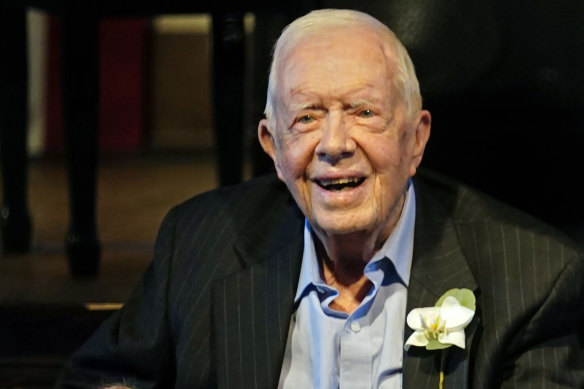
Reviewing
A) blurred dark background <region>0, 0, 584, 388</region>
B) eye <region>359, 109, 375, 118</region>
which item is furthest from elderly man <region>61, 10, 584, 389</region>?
blurred dark background <region>0, 0, 584, 388</region>

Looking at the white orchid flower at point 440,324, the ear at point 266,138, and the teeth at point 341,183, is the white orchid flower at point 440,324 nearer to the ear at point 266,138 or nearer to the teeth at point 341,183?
the teeth at point 341,183

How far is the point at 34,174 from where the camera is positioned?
5.64 meters

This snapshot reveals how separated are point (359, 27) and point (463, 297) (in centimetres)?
47

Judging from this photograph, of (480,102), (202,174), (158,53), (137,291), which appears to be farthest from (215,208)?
(158,53)

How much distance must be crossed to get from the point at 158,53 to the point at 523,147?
4057 mm

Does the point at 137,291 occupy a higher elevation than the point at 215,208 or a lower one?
lower

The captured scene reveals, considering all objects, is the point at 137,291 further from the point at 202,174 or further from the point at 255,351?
the point at 202,174

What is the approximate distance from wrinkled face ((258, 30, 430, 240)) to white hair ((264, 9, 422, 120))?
0.01 meters

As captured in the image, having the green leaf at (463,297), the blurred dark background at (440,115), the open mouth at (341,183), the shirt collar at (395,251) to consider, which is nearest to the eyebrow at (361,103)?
the open mouth at (341,183)

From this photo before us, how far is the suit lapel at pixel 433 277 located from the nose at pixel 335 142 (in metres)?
0.23

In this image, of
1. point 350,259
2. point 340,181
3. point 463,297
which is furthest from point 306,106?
point 463,297

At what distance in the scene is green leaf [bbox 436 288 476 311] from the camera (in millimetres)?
1932

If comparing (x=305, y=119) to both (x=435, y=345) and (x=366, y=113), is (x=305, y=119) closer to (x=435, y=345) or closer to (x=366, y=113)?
(x=366, y=113)

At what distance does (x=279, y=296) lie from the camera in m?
2.06
